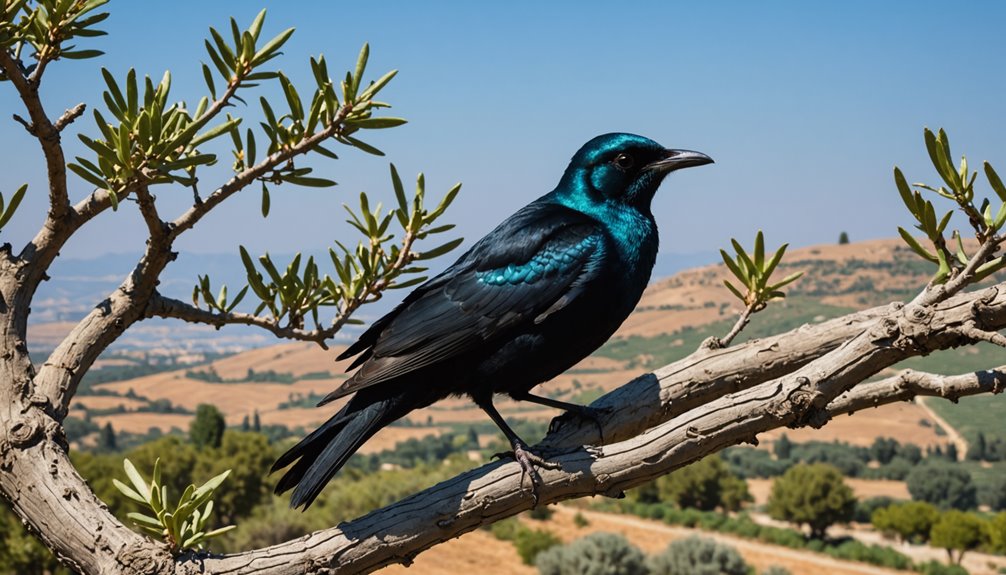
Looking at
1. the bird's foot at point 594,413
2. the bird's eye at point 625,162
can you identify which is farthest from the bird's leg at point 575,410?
the bird's eye at point 625,162

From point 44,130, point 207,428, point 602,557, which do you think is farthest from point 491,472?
point 207,428

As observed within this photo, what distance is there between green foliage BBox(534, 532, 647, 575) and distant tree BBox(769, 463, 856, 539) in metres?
26.4

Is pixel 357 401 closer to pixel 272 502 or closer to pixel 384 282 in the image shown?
pixel 384 282

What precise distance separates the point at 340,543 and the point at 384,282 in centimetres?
140

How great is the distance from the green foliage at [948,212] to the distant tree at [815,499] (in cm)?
7041

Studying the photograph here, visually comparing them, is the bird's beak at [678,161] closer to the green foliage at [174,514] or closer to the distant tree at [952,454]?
the green foliage at [174,514]

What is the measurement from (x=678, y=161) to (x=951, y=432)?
131 metres

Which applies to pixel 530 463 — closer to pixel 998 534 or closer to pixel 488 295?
pixel 488 295

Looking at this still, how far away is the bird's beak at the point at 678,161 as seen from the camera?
453 centimetres

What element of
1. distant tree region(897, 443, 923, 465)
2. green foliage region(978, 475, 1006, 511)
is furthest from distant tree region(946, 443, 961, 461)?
green foliage region(978, 475, 1006, 511)

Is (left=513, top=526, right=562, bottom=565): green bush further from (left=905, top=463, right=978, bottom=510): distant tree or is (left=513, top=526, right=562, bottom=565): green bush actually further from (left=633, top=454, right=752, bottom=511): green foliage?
(left=905, top=463, right=978, bottom=510): distant tree

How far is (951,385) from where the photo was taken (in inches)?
105

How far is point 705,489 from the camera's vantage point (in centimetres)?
7856

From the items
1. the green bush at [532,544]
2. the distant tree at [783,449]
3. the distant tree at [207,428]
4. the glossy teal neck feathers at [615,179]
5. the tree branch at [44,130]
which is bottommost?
the distant tree at [783,449]
